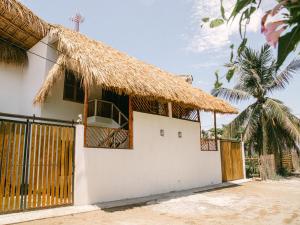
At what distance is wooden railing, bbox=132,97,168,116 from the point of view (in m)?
9.55

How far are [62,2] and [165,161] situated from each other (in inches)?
271

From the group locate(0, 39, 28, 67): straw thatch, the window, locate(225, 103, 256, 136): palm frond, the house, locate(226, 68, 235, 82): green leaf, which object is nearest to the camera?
locate(226, 68, 235, 82): green leaf

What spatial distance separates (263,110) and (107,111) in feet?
30.8

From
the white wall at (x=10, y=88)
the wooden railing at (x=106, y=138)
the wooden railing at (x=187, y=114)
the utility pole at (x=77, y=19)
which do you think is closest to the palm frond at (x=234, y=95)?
the wooden railing at (x=187, y=114)

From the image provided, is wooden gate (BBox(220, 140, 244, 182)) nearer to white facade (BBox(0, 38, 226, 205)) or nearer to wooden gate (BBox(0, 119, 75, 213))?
white facade (BBox(0, 38, 226, 205))

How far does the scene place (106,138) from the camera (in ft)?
27.0

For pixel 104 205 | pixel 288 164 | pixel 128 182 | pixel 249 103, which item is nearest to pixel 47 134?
pixel 104 205

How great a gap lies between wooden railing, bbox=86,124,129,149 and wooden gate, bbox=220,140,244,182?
6.35 m

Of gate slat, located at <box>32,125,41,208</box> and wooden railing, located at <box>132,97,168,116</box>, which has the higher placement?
wooden railing, located at <box>132,97,168,116</box>

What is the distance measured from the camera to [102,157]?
7.73m

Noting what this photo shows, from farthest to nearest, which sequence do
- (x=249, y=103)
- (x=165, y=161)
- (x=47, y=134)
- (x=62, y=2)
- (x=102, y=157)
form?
(x=249, y=103)
(x=165, y=161)
(x=62, y=2)
(x=102, y=157)
(x=47, y=134)

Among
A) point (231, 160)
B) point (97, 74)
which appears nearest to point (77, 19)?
point (97, 74)

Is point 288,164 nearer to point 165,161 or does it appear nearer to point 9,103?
point 165,161

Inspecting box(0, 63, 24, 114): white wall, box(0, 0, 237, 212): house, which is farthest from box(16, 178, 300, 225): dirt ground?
box(0, 63, 24, 114): white wall
